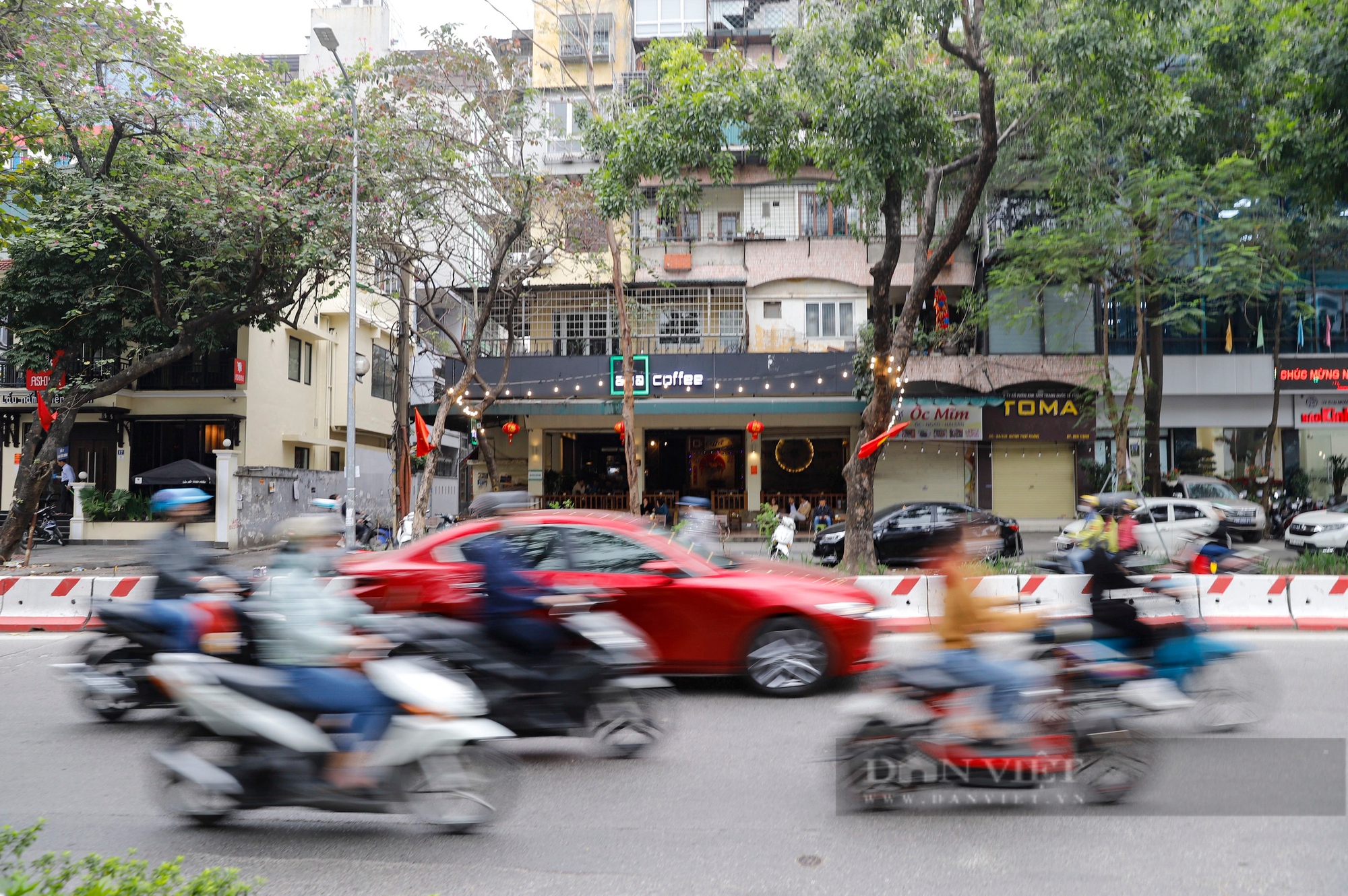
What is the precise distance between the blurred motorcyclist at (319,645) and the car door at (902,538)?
1312cm

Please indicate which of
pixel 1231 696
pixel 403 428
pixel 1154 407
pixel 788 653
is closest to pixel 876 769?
pixel 788 653

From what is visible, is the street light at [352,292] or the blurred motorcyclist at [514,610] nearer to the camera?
the blurred motorcyclist at [514,610]

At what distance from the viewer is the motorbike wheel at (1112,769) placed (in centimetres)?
488

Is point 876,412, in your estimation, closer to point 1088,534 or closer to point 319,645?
point 1088,534

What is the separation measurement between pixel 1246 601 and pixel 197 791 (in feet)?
35.5

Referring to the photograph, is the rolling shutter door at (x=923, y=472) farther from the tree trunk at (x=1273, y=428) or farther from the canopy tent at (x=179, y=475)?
the canopy tent at (x=179, y=475)

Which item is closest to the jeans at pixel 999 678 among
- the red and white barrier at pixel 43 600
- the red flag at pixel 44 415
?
the red and white barrier at pixel 43 600

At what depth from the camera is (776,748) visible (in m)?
6.00

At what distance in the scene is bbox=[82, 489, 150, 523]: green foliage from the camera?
22.6 meters

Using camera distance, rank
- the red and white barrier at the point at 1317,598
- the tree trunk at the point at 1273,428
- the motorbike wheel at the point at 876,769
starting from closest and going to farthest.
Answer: the motorbike wheel at the point at 876,769
the red and white barrier at the point at 1317,598
the tree trunk at the point at 1273,428

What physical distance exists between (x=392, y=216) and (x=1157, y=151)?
1530 centimetres

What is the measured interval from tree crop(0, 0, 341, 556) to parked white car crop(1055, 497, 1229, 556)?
1712 cm

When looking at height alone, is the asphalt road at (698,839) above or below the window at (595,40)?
below

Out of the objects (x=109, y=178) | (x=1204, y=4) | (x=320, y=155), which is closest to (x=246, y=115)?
(x=320, y=155)
